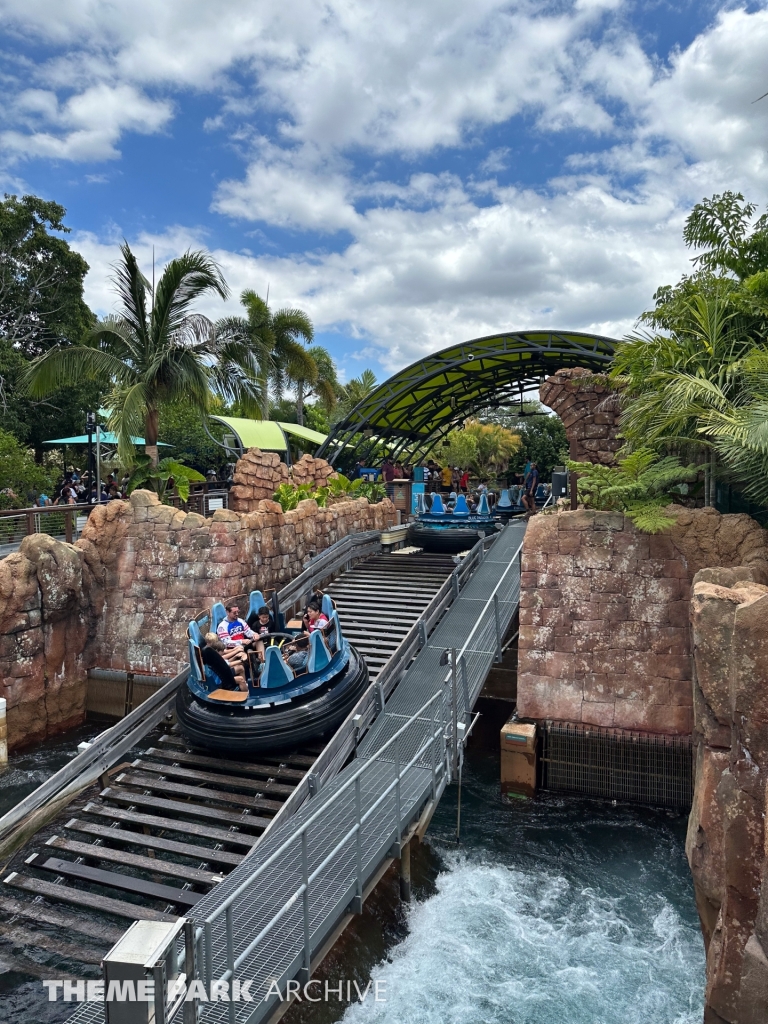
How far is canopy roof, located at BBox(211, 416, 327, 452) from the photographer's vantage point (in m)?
22.7

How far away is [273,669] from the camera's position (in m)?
Answer: 7.21

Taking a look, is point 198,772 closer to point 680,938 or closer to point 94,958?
point 94,958

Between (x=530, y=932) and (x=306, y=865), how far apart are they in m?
2.69

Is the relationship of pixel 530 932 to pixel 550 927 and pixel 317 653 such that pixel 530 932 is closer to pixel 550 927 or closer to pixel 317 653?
pixel 550 927

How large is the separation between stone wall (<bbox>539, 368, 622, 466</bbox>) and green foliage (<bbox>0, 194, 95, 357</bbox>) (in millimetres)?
16478

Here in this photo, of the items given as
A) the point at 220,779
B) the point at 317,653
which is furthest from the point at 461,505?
the point at 220,779

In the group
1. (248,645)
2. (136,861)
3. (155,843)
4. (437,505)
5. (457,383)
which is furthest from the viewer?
(457,383)

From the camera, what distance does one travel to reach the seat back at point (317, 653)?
7539 mm

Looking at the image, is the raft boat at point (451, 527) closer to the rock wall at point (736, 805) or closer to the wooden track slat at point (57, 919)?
the rock wall at point (736, 805)

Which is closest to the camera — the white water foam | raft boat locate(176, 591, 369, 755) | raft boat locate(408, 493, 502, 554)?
the white water foam

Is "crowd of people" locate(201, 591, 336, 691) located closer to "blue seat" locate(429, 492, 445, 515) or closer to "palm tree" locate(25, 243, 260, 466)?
"palm tree" locate(25, 243, 260, 466)

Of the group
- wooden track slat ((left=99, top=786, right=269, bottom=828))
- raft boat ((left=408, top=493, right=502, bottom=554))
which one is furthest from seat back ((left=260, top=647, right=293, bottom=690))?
raft boat ((left=408, top=493, right=502, bottom=554))

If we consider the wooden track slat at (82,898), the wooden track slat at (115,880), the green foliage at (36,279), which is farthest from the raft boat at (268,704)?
the green foliage at (36,279)

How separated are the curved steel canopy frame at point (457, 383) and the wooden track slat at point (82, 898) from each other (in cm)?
1275
